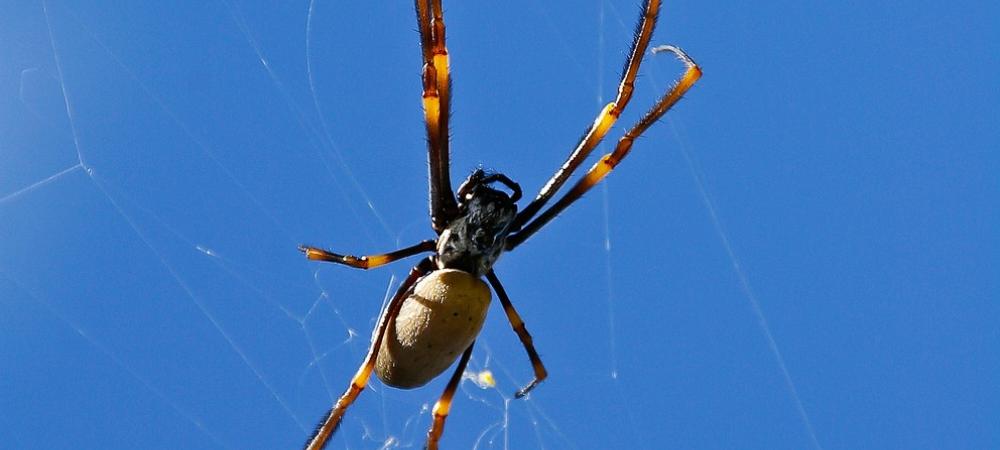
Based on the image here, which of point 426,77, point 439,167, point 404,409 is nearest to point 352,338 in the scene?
point 404,409

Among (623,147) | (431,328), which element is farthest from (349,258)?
(623,147)

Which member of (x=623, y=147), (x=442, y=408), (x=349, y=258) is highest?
(x=623, y=147)

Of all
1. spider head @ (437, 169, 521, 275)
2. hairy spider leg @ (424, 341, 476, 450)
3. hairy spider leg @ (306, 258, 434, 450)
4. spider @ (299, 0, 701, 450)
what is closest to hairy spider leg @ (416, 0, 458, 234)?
spider @ (299, 0, 701, 450)

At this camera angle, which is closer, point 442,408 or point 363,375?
point 363,375

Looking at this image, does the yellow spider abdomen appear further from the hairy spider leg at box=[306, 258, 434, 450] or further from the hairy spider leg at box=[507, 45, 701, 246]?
the hairy spider leg at box=[507, 45, 701, 246]

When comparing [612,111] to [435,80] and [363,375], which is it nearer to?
[435,80]

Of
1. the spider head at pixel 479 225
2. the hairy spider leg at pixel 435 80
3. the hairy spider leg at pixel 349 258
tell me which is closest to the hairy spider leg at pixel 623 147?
the spider head at pixel 479 225

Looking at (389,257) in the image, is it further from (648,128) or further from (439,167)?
(648,128)
